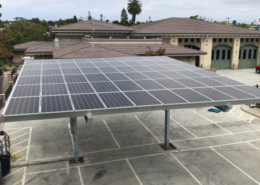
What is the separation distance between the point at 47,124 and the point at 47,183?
9.57 metres

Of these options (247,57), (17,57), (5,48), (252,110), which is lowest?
(252,110)

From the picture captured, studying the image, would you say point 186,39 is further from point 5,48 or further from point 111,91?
point 111,91

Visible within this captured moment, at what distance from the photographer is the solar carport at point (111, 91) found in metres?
12.8

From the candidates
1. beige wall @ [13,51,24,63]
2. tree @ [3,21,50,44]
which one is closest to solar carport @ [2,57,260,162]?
beige wall @ [13,51,24,63]

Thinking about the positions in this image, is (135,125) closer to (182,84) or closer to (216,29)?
(182,84)

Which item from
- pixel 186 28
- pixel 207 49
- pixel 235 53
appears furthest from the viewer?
pixel 235 53

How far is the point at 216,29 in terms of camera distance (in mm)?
58438

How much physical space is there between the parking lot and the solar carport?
1.75 metres

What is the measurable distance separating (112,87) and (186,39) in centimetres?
4169

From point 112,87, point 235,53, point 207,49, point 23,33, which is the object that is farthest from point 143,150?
point 23,33

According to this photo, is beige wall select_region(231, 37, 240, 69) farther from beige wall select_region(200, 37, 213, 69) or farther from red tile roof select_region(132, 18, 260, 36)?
beige wall select_region(200, 37, 213, 69)

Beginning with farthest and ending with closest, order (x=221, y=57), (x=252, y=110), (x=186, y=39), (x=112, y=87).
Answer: (x=221, y=57), (x=186, y=39), (x=252, y=110), (x=112, y=87)

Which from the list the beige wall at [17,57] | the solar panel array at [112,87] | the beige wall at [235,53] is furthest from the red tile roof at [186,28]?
the solar panel array at [112,87]

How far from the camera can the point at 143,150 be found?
18672 millimetres
